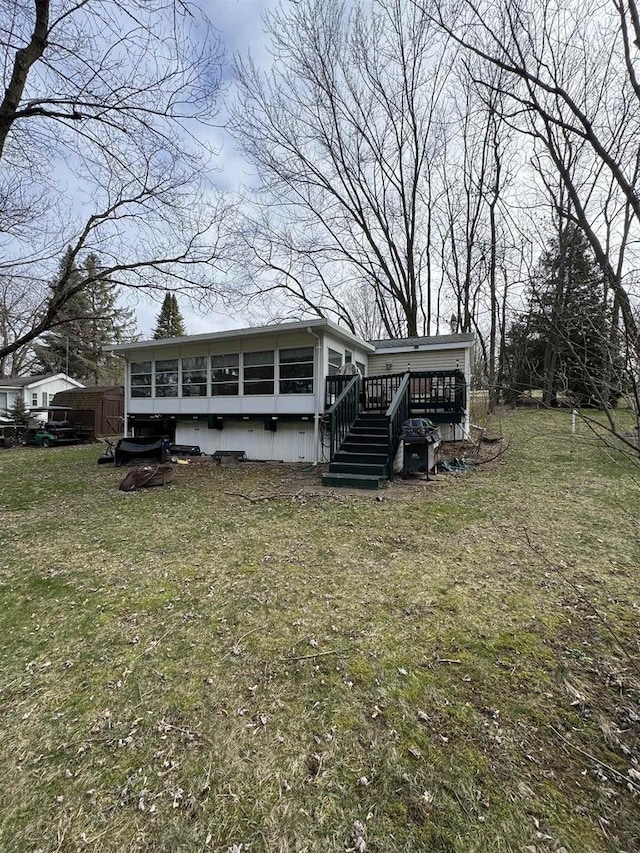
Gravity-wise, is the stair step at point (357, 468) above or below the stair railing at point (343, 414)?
below

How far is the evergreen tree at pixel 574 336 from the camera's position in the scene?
202 cm

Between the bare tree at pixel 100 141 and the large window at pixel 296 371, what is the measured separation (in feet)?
10.3

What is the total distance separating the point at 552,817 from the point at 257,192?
20451 mm

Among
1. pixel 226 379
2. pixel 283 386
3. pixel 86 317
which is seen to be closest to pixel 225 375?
pixel 226 379

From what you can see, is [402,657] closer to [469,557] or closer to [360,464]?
[469,557]

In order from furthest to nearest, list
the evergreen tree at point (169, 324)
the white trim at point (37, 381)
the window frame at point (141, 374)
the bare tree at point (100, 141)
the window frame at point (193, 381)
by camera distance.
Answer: the evergreen tree at point (169, 324), the white trim at point (37, 381), the window frame at point (141, 374), the window frame at point (193, 381), the bare tree at point (100, 141)

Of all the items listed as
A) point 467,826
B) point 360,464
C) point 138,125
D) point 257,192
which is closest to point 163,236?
point 138,125

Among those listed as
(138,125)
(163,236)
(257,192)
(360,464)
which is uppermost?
(257,192)

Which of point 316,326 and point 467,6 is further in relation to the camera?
point 316,326

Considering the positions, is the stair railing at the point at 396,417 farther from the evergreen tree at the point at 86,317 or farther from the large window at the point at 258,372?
the evergreen tree at the point at 86,317

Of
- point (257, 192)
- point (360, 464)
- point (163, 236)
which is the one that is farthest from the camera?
point (257, 192)

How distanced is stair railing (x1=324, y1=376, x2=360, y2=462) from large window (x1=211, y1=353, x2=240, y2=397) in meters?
3.35

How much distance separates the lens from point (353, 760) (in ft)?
6.07

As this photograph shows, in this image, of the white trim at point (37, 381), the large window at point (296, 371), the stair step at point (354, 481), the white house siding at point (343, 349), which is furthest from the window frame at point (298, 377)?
the white trim at point (37, 381)
